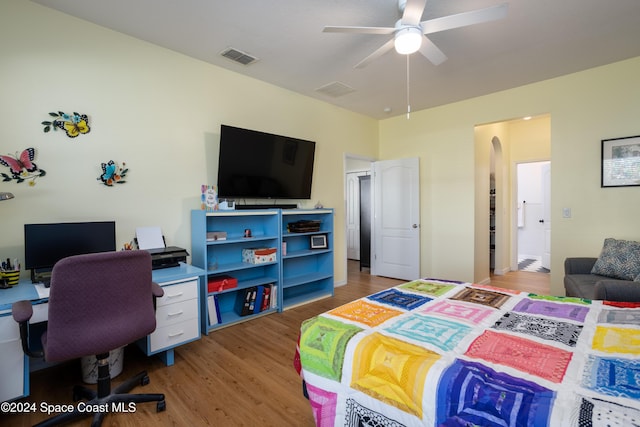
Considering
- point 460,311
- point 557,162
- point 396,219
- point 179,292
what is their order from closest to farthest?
point 460,311 < point 179,292 < point 557,162 < point 396,219

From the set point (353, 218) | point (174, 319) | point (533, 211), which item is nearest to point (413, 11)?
point (174, 319)

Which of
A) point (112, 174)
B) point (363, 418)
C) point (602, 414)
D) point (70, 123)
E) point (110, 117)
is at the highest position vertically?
point (110, 117)

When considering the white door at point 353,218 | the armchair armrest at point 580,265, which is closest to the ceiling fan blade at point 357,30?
the armchair armrest at point 580,265

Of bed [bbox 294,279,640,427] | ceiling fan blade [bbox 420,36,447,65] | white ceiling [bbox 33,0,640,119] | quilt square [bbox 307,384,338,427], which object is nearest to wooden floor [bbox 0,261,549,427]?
quilt square [bbox 307,384,338,427]

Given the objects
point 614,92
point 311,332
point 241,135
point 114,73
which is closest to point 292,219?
point 241,135

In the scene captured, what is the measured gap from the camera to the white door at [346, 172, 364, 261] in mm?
7145

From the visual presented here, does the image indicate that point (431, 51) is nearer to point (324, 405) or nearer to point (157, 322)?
point (324, 405)

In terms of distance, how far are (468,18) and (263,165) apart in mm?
2406

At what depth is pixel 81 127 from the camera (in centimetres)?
255

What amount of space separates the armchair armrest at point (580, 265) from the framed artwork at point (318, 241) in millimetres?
2784

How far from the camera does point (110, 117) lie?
270 cm

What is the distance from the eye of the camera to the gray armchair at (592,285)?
2396mm

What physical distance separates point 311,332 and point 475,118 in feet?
13.7

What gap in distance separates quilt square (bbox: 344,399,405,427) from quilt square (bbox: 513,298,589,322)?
1.07 metres
